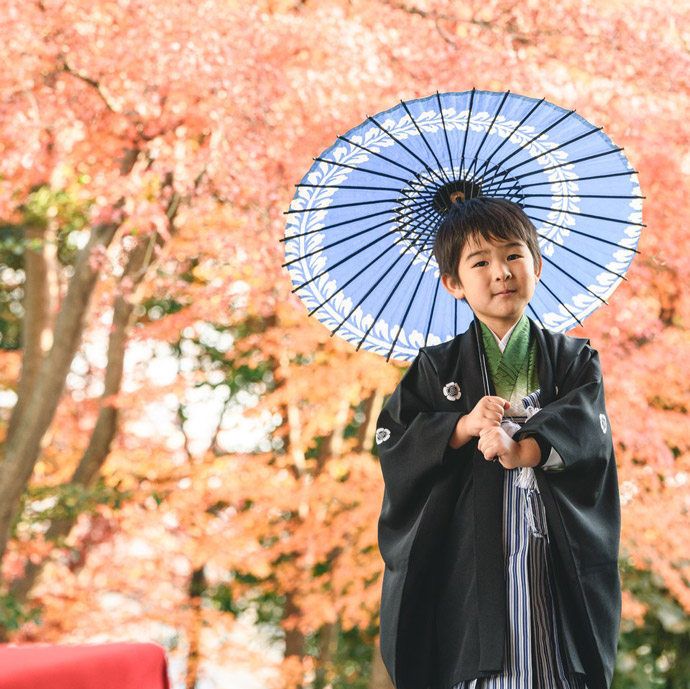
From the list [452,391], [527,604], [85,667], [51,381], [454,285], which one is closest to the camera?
[85,667]

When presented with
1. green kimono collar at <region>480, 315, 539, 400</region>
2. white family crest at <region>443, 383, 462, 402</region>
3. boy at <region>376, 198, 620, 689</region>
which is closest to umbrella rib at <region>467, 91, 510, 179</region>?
boy at <region>376, 198, 620, 689</region>

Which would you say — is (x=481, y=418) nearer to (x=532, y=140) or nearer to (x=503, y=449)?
(x=503, y=449)

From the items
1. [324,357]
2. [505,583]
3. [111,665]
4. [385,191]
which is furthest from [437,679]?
[324,357]

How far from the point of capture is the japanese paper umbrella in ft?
7.46

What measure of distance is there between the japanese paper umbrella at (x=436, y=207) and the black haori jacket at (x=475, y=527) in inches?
17.9

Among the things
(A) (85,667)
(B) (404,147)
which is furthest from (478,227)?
(A) (85,667)

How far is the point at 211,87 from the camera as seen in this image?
15.3 ft

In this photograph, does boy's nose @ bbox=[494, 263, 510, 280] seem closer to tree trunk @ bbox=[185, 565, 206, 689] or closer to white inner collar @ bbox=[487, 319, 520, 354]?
white inner collar @ bbox=[487, 319, 520, 354]

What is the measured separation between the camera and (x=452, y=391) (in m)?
1.98

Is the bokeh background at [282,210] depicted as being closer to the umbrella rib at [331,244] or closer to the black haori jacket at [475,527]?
the umbrella rib at [331,244]

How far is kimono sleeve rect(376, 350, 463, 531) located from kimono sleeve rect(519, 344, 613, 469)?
209 mm

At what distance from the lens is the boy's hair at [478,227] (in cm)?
202

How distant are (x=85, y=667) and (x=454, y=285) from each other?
1.24 meters

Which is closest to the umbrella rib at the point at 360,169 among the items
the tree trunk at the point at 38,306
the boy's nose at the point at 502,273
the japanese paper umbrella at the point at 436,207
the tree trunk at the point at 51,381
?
the japanese paper umbrella at the point at 436,207
